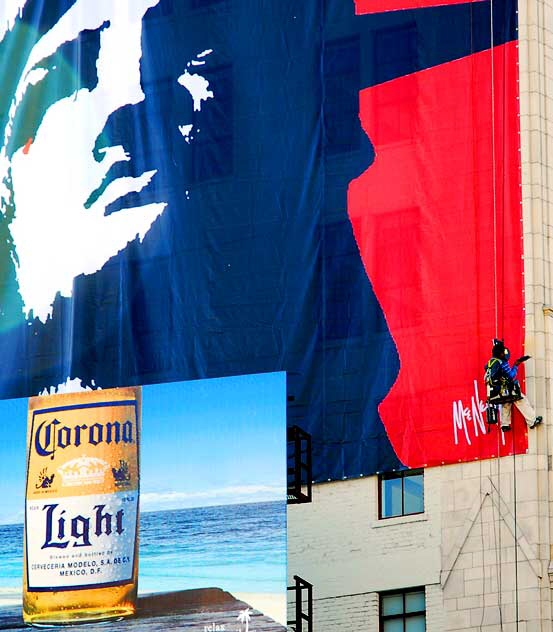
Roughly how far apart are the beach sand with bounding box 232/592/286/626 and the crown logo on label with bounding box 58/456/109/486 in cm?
301

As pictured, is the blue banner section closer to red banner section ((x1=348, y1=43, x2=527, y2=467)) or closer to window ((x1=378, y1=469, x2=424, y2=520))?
red banner section ((x1=348, y1=43, x2=527, y2=467))

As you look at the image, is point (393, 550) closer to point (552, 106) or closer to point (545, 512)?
point (545, 512)

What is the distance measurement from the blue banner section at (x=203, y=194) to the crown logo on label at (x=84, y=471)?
8.29ft

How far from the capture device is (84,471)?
25.3 meters

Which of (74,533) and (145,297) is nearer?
(74,533)

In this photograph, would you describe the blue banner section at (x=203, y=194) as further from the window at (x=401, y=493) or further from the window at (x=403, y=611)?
the window at (x=403, y=611)

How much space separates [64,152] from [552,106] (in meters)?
8.46

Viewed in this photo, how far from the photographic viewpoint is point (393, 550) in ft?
82.1

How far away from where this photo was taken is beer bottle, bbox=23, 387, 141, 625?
80.9ft

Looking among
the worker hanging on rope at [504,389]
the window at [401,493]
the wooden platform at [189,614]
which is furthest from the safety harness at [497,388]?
the wooden platform at [189,614]

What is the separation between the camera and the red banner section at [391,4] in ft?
86.4

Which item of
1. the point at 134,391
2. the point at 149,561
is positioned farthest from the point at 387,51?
the point at 149,561
